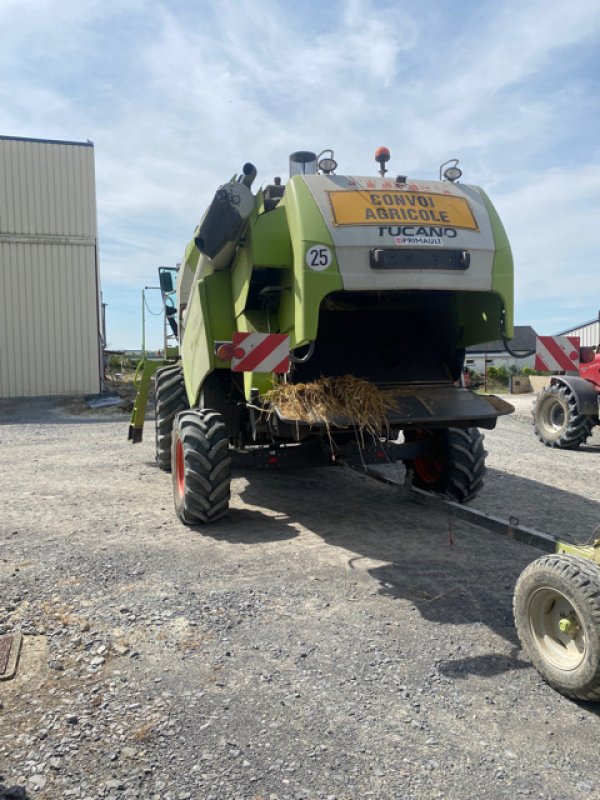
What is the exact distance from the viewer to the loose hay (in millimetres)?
4906

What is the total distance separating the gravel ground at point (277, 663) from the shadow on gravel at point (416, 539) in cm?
2

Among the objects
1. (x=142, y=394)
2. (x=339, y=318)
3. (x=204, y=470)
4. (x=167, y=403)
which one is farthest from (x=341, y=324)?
(x=142, y=394)

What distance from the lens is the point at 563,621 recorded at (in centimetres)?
301

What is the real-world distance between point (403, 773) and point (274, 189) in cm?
466

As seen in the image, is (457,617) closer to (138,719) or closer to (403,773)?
(403,773)

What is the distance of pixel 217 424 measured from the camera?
19.0ft

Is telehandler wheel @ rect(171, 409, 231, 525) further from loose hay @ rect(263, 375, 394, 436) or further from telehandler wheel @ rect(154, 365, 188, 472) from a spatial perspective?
telehandler wheel @ rect(154, 365, 188, 472)

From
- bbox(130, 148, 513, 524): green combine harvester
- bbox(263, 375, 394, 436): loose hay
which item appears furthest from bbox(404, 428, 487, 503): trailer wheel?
bbox(263, 375, 394, 436): loose hay

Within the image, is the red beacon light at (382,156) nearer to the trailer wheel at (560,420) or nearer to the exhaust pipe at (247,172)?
the exhaust pipe at (247,172)

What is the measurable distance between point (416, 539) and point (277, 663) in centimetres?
249

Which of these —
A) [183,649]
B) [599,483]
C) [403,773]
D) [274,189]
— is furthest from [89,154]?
[403,773]

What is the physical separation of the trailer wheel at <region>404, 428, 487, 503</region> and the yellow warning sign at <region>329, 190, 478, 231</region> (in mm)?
2225

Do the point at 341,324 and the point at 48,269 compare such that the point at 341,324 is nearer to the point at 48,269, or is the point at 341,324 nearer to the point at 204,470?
the point at 204,470

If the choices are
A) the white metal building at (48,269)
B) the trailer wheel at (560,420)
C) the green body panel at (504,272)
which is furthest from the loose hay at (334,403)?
the white metal building at (48,269)
